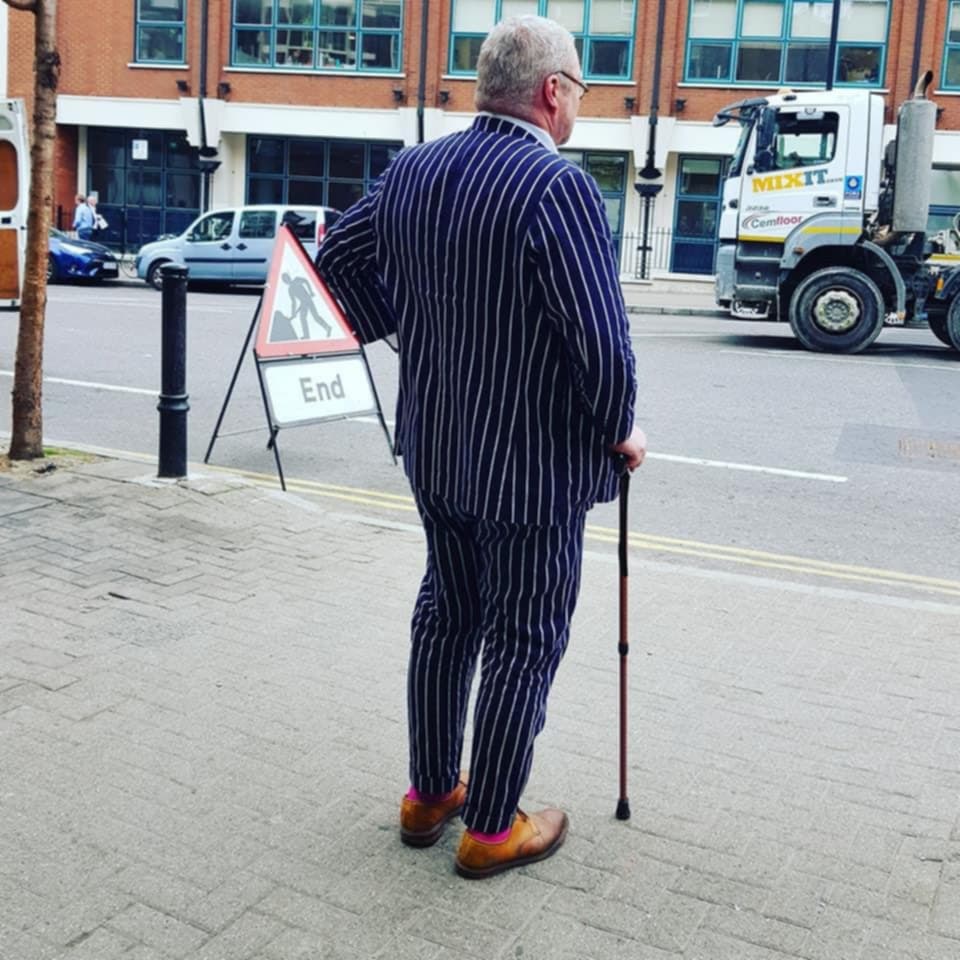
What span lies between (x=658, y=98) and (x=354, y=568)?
2738cm

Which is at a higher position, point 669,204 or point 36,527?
point 669,204

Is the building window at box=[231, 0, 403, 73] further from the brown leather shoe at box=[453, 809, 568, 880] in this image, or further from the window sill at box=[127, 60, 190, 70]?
the brown leather shoe at box=[453, 809, 568, 880]

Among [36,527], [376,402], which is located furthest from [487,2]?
[36,527]

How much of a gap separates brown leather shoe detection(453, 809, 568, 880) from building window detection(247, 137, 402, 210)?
30.8 metres

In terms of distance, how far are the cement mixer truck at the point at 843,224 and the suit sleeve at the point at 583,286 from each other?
13561mm

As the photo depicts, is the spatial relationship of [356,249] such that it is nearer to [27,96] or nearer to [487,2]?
[487,2]

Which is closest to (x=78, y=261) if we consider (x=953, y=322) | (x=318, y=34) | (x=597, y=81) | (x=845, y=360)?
(x=318, y=34)

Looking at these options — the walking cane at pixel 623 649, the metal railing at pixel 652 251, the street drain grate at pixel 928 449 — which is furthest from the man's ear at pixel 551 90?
the metal railing at pixel 652 251

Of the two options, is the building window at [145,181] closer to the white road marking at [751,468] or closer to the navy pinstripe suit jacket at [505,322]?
the white road marking at [751,468]

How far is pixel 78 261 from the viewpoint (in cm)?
2450

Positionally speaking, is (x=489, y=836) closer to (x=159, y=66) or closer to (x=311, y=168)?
(x=311, y=168)

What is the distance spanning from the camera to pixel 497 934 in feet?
9.64

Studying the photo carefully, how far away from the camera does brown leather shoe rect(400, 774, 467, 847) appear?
11.0ft

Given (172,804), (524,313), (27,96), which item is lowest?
(172,804)
